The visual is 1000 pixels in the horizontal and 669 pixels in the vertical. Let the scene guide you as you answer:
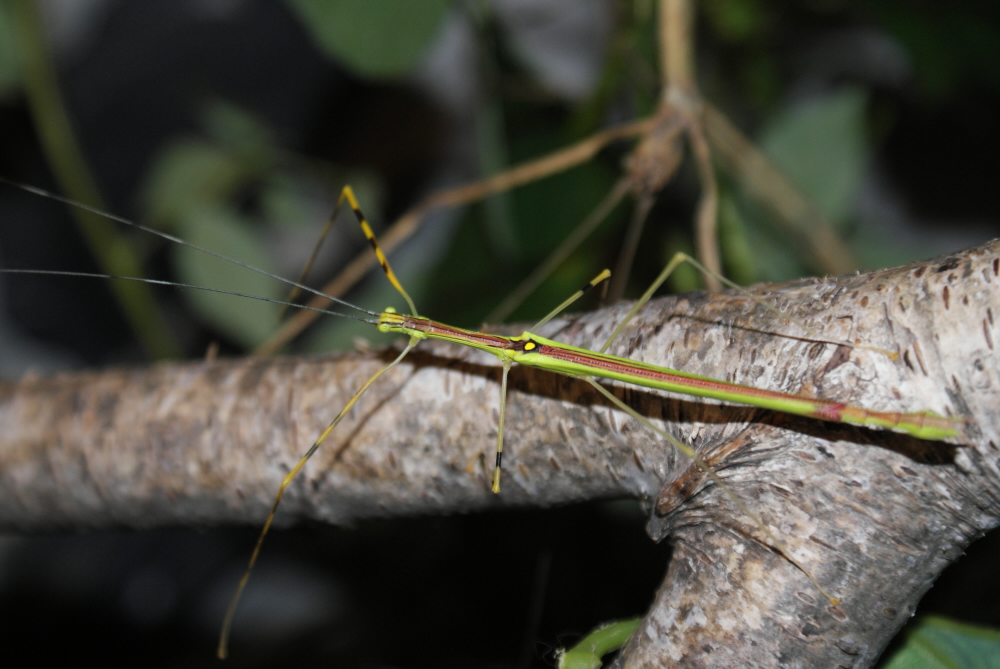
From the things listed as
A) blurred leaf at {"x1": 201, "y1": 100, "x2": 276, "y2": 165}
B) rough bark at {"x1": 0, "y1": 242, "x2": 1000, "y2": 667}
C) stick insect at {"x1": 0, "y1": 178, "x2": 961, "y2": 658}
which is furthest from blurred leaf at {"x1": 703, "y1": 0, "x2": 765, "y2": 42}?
blurred leaf at {"x1": 201, "y1": 100, "x2": 276, "y2": 165}

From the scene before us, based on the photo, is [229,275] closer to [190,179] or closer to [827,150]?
[190,179]

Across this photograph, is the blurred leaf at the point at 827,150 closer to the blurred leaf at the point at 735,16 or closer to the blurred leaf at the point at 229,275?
the blurred leaf at the point at 735,16

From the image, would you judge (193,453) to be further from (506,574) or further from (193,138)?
(193,138)

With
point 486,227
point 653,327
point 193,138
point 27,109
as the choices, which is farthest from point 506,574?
point 27,109

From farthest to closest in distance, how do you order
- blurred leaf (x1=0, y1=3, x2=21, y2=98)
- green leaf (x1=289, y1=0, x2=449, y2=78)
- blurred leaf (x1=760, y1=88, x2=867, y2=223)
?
blurred leaf (x1=0, y1=3, x2=21, y2=98), blurred leaf (x1=760, y1=88, x2=867, y2=223), green leaf (x1=289, y1=0, x2=449, y2=78)

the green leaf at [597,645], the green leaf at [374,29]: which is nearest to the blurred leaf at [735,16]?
the green leaf at [374,29]

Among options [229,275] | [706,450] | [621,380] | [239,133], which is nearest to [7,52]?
[239,133]

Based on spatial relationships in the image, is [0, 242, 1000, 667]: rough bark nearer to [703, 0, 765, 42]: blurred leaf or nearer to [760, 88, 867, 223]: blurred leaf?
[760, 88, 867, 223]: blurred leaf

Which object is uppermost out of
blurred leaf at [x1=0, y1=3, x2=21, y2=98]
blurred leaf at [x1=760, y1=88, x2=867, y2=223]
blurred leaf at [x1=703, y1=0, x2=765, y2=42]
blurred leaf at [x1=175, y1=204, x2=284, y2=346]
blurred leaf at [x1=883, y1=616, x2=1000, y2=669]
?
blurred leaf at [x1=703, y1=0, x2=765, y2=42]
